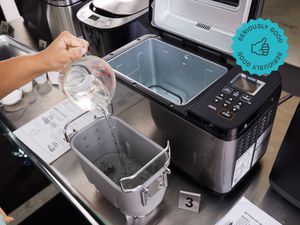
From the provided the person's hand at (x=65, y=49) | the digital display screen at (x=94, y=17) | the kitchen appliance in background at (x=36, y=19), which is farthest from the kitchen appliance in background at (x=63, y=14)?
the person's hand at (x=65, y=49)

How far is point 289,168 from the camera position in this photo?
63 centimetres

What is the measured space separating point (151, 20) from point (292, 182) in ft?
1.87

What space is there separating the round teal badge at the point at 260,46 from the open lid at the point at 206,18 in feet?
0.43

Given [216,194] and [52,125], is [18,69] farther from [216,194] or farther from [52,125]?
[216,194]

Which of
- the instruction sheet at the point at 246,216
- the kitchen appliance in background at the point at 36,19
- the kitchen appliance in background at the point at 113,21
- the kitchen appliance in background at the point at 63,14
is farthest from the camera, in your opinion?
the kitchen appliance in background at the point at 36,19

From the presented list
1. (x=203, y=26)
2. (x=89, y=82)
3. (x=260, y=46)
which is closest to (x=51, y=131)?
(x=89, y=82)

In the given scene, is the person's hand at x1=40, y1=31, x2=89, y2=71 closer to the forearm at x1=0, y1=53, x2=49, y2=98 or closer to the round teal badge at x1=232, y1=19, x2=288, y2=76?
the forearm at x1=0, y1=53, x2=49, y2=98

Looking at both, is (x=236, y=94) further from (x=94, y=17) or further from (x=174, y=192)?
(x=94, y=17)

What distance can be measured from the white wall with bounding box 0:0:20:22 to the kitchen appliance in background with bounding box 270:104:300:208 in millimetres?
1673

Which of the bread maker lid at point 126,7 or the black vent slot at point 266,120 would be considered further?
the bread maker lid at point 126,7

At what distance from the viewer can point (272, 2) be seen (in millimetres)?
3154

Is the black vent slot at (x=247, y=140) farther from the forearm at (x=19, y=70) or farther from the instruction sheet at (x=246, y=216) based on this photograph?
the forearm at (x=19, y=70)

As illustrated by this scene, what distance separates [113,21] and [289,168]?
0.73 m

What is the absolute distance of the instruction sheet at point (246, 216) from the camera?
0.67 m
